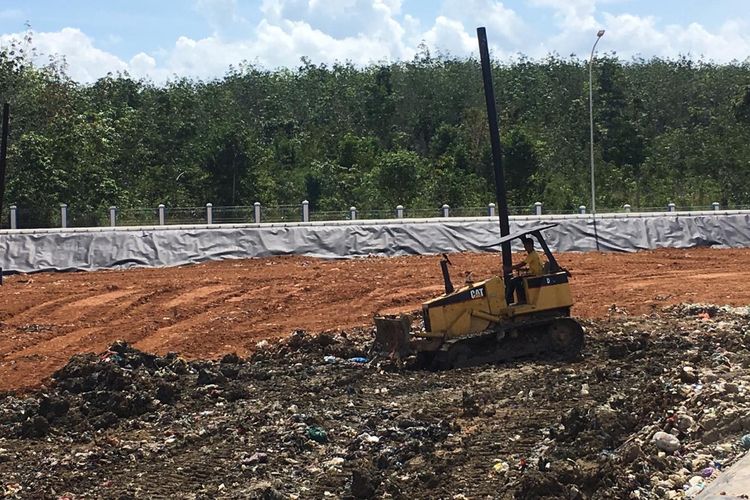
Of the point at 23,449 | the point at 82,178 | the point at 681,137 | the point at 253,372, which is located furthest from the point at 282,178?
the point at 23,449

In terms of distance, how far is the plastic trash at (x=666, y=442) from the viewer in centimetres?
794

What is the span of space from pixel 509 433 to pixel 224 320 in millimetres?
9492

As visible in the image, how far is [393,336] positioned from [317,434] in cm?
351

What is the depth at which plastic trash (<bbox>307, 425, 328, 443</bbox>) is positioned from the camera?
966 cm

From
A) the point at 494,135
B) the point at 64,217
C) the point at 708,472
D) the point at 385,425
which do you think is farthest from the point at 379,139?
the point at 708,472

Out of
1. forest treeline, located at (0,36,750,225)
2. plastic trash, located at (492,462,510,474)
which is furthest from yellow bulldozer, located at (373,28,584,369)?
forest treeline, located at (0,36,750,225)

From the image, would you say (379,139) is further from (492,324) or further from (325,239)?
(492,324)

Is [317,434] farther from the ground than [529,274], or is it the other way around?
[529,274]

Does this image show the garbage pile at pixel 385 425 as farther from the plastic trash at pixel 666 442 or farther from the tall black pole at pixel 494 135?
the tall black pole at pixel 494 135

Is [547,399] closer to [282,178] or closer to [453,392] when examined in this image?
[453,392]

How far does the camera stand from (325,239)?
87.8ft

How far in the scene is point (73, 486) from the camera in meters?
8.74

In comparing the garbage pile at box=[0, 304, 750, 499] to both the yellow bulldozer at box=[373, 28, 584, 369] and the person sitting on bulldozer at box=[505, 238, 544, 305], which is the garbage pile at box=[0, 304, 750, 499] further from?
the person sitting on bulldozer at box=[505, 238, 544, 305]

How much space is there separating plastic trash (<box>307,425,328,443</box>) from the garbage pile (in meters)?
0.02
